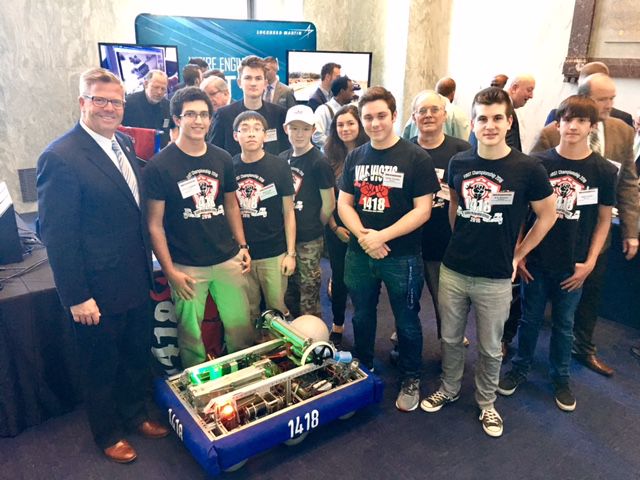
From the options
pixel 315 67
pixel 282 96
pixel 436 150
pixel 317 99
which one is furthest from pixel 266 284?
pixel 315 67

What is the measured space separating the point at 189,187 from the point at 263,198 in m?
0.47

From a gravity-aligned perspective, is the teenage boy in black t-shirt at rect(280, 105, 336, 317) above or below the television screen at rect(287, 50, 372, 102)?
below

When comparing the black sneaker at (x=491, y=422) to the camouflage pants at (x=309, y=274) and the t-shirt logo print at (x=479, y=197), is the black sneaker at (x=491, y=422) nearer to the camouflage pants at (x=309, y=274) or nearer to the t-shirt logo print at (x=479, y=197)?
the t-shirt logo print at (x=479, y=197)

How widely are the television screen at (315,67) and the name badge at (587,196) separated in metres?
4.59

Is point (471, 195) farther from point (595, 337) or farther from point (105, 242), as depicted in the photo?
point (595, 337)

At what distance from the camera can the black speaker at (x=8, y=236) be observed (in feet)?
8.10

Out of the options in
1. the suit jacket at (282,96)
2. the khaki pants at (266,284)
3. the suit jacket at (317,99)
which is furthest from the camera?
the suit jacket at (317,99)

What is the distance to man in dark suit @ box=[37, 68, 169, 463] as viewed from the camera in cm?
178

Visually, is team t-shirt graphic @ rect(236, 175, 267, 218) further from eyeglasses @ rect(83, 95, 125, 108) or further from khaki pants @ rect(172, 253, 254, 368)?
eyeglasses @ rect(83, 95, 125, 108)

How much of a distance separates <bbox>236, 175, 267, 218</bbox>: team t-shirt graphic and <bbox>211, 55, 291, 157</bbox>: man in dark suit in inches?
27.0

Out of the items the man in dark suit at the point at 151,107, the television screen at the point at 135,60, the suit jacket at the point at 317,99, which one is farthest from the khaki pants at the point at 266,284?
the television screen at the point at 135,60

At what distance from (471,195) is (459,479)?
1.23m

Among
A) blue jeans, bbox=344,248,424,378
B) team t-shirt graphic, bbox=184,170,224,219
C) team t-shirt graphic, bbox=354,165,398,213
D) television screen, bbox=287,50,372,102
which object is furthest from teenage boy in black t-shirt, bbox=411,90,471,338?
television screen, bbox=287,50,372,102

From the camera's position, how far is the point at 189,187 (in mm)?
2201
